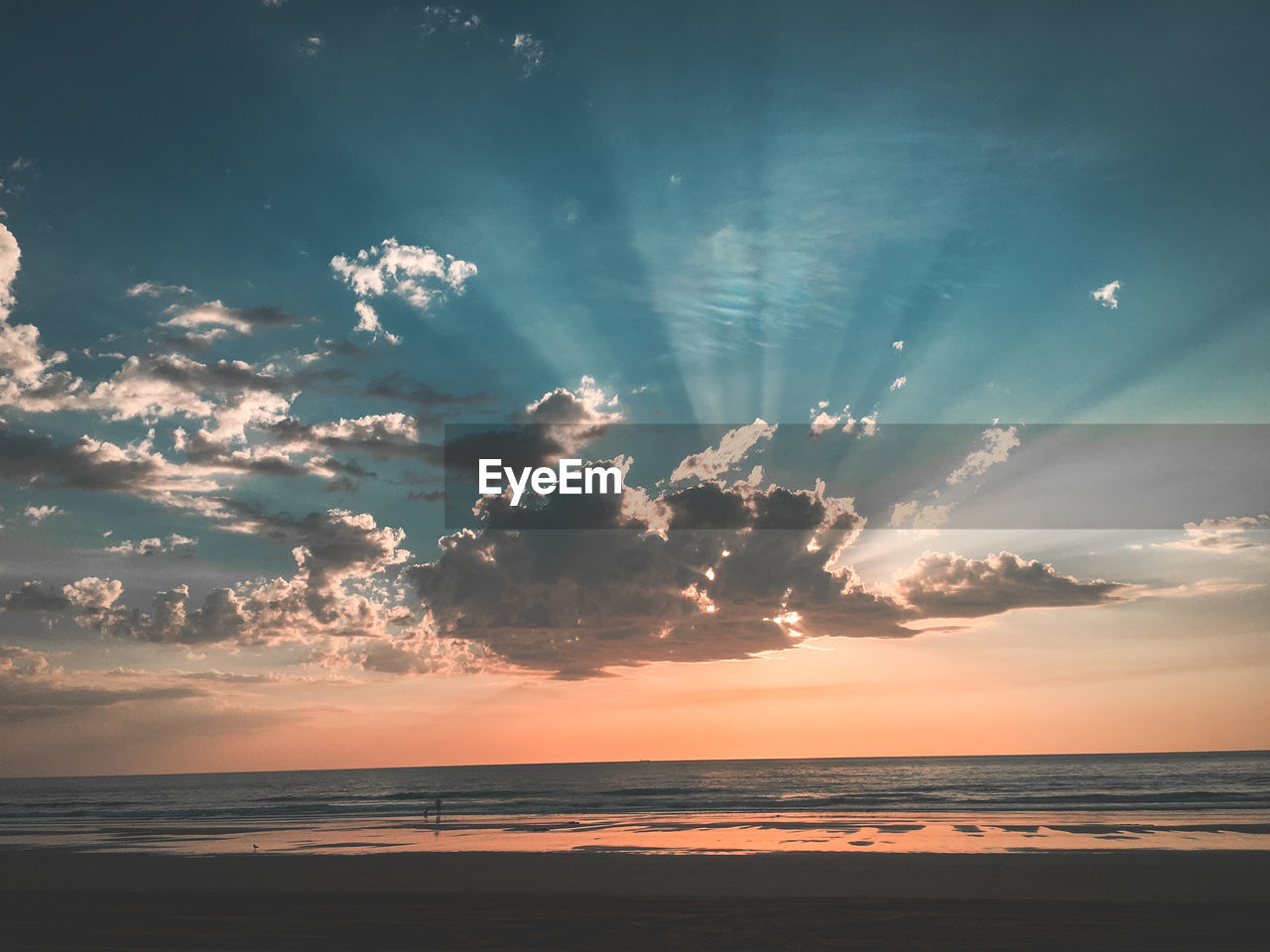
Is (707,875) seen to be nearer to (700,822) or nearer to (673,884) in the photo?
(673,884)

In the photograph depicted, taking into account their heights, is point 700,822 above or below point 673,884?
below

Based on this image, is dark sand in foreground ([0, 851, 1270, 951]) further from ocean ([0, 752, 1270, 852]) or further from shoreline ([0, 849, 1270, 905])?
ocean ([0, 752, 1270, 852])

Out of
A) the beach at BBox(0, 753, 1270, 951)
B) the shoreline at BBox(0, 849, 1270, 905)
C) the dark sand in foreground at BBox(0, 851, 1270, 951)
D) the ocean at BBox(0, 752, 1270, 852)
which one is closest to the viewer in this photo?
the dark sand in foreground at BBox(0, 851, 1270, 951)

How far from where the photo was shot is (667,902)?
20.8 meters

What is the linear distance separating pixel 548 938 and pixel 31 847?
133ft

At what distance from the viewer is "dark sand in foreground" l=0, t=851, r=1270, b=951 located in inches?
668

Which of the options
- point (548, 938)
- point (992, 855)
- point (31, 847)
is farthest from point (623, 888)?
point (31, 847)

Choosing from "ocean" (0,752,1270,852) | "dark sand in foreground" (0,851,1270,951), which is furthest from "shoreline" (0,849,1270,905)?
"ocean" (0,752,1270,852)

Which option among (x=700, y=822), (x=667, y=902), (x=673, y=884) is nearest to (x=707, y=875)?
(x=673, y=884)

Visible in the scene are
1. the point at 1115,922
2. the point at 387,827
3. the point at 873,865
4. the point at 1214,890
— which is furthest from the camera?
the point at 387,827

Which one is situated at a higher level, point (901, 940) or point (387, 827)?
point (901, 940)

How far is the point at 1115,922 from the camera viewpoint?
18.1 metres

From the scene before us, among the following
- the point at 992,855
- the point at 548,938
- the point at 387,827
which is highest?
the point at 548,938

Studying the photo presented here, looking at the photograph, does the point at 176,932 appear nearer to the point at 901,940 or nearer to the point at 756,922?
the point at 756,922
